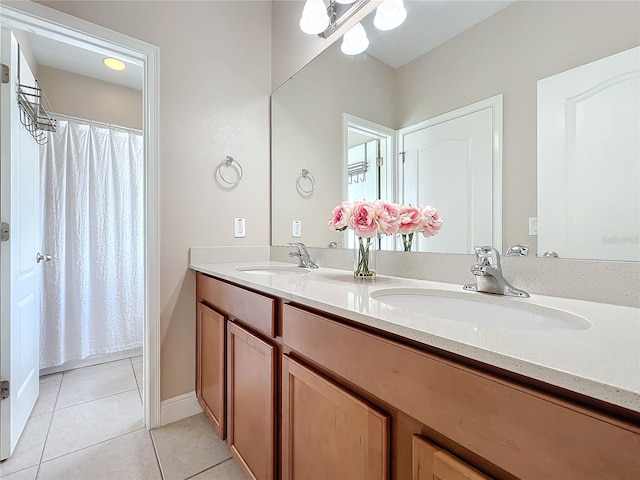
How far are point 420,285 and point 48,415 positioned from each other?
2157 millimetres

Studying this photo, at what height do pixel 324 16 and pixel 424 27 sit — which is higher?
pixel 324 16

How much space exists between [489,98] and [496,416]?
96 centimetres

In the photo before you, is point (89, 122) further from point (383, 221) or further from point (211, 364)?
point (383, 221)

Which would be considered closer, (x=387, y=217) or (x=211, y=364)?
(x=387, y=217)

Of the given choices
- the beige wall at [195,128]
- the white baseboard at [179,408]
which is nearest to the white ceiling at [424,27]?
the beige wall at [195,128]

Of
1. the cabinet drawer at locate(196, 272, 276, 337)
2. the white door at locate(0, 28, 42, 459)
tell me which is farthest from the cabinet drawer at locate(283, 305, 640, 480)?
the white door at locate(0, 28, 42, 459)

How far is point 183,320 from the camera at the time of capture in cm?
169

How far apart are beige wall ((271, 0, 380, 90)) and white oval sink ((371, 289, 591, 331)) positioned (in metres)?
1.38

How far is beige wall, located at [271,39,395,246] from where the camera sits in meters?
1.41

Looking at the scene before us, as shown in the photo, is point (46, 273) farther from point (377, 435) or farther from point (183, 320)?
point (377, 435)

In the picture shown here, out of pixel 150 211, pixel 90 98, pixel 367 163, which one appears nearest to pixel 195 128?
pixel 150 211

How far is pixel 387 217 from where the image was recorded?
1076 millimetres

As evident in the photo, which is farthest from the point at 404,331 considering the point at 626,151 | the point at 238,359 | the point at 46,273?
the point at 46,273

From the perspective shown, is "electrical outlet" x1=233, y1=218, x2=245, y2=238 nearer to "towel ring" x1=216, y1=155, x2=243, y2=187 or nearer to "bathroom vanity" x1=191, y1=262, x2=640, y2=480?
"towel ring" x1=216, y1=155, x2=243, y2=187
